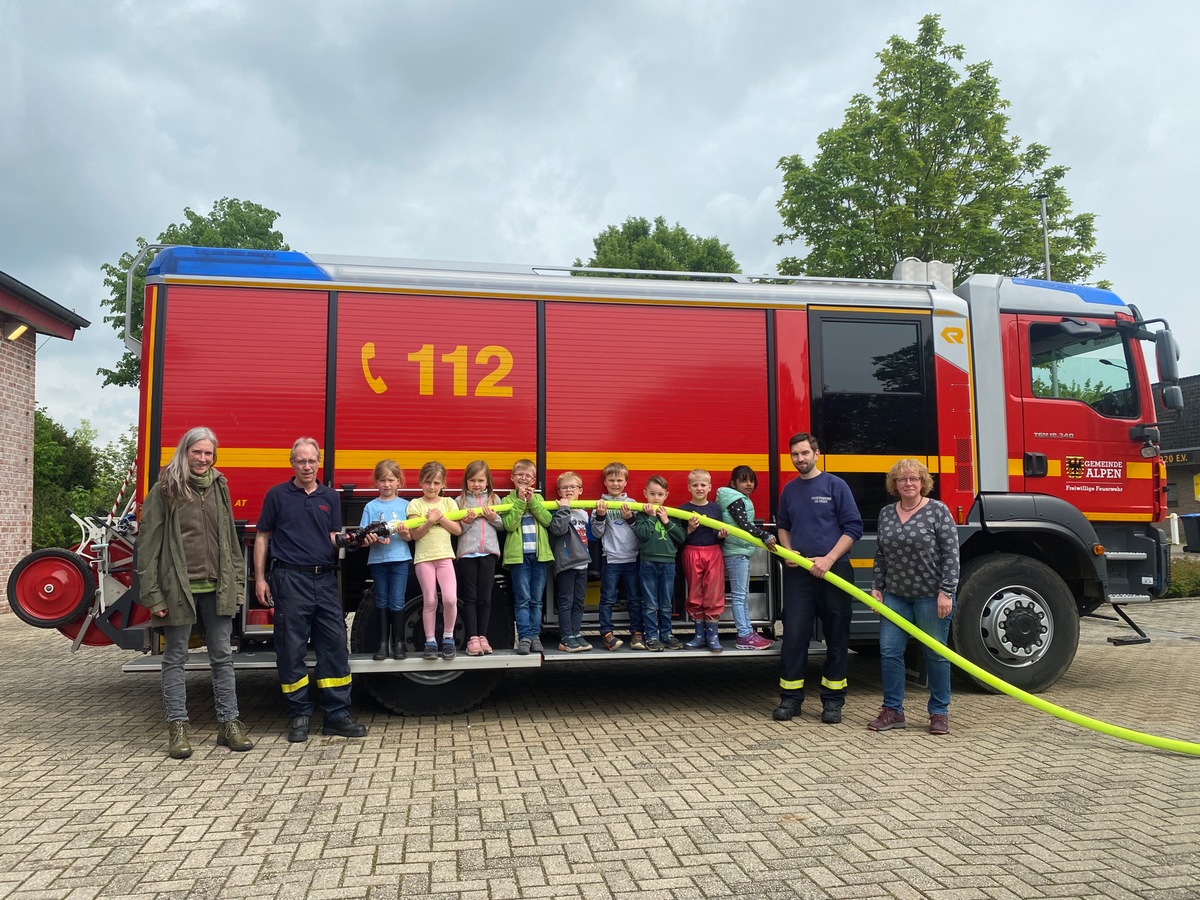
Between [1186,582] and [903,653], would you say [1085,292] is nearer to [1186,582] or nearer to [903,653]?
[903,653]

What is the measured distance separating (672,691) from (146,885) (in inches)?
176

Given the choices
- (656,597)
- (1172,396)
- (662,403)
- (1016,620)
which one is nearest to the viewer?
(656,597)

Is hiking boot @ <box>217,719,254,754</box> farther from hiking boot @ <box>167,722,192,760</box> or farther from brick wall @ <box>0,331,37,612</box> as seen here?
brick wall @ <box>0,331,37,612</box>

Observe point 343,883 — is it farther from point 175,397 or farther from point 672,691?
point 672,691

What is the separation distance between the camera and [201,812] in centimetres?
397

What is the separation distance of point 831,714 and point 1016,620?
5.89 ft

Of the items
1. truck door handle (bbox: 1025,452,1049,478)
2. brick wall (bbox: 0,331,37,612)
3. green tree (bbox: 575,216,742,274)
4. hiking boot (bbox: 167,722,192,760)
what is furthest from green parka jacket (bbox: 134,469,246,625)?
green tree (bbox: 575,216,742,274)

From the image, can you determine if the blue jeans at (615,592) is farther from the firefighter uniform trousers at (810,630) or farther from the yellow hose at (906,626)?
the firefighter uniform trousers at (810,630)

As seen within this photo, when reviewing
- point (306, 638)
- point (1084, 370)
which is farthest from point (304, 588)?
point (1084, 370)

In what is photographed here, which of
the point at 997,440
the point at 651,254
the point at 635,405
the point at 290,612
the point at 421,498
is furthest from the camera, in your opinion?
the point at 651,254

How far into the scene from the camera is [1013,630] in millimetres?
6383

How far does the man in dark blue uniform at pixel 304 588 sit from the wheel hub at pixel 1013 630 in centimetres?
470

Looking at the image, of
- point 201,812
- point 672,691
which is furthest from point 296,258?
point 672,691

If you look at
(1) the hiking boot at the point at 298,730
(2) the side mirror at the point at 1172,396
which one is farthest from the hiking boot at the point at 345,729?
(2) the side mirror at the point at 1172,396
